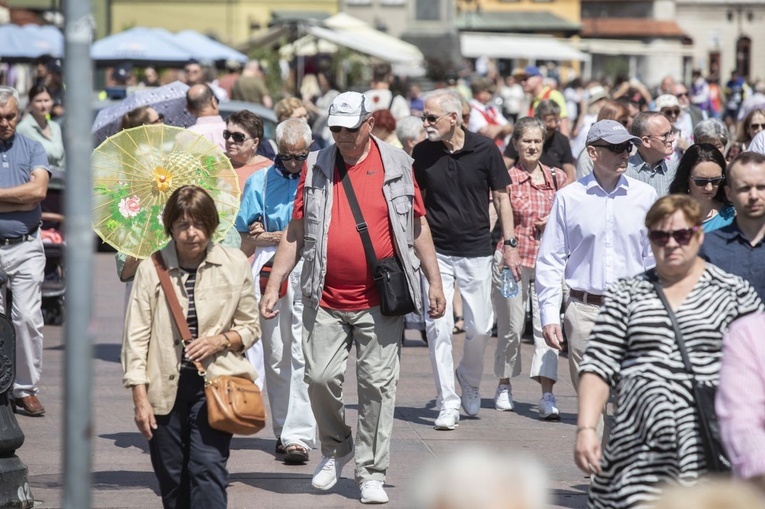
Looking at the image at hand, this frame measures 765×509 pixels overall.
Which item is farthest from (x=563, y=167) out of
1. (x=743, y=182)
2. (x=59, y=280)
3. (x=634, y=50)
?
(x=634, y=50)

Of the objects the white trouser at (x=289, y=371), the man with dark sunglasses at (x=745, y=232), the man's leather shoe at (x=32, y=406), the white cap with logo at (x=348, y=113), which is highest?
the white cap with logo at (x=348, y=113)

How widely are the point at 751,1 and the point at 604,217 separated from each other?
3733 inches

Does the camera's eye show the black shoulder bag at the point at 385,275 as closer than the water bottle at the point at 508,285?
Yes

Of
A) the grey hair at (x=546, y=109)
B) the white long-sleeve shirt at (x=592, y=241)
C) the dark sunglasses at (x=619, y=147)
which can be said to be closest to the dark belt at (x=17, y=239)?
the white long-sleeve shirt at (x=592, y=241)

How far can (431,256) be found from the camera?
25.5ft

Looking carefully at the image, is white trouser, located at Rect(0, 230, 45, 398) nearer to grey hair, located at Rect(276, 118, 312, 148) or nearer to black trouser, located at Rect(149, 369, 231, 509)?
grey hair, located at Rect(276, 118, 312, 148)

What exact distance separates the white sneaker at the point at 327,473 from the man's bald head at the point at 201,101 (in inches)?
146

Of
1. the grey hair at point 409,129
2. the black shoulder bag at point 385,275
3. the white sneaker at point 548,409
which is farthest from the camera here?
the grey hair at point 409,129

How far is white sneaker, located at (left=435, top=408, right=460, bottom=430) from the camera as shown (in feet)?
30.5

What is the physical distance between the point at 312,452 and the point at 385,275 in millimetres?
1852

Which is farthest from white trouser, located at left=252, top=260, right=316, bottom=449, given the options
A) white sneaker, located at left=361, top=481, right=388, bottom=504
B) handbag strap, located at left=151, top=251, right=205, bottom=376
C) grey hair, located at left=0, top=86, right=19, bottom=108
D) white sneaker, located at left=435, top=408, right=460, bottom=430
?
handbag strap, located at left=151, top=251, right=205, bottom=376

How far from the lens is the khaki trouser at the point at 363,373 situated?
7457mm

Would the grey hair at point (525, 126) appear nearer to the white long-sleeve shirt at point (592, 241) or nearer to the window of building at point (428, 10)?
the white long-sleeve shirt at point (592, 241)

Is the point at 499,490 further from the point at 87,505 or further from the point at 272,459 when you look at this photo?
the point at 272,459
